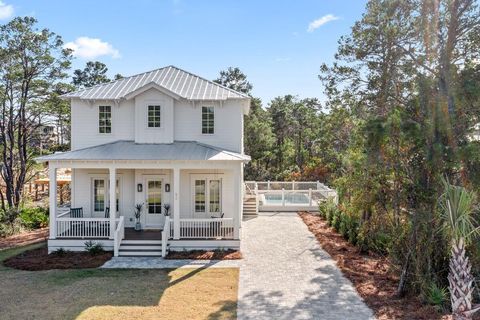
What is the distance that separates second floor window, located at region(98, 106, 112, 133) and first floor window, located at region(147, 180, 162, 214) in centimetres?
340

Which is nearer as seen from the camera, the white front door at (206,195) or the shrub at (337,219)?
the white front door at (206,195)

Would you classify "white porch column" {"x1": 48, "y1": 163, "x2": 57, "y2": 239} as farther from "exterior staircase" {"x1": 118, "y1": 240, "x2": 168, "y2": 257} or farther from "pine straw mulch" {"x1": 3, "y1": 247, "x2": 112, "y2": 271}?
"exterior staircase" {"x1": 118, "y1": 240, "x2": 168, "y2": 257}

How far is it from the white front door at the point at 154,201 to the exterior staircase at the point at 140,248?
7.46 feet

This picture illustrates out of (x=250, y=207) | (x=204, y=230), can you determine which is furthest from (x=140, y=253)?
(x=250, y=207)

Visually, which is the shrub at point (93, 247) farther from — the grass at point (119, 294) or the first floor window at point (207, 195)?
the first floor window at point (207, 195)

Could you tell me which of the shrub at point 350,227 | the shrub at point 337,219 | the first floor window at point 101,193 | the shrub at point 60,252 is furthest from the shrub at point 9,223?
the shrub at point 350,227

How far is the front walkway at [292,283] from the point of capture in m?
8.81

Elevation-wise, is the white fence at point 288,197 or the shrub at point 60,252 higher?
the white fence at point 288,197

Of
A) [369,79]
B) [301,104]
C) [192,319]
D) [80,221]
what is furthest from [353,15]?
[301,104]

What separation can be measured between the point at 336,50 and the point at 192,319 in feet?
42.1

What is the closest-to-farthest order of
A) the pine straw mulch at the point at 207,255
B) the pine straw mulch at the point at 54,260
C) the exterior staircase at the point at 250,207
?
the pine straw mulch at the point at 54,260
the pine straw mulch at the point at 207,255
the exterior staircase at the point at 250,207

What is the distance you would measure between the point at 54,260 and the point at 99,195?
398 cm

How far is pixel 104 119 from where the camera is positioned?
1694cm

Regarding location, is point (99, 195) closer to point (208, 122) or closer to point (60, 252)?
point (60, 252)
